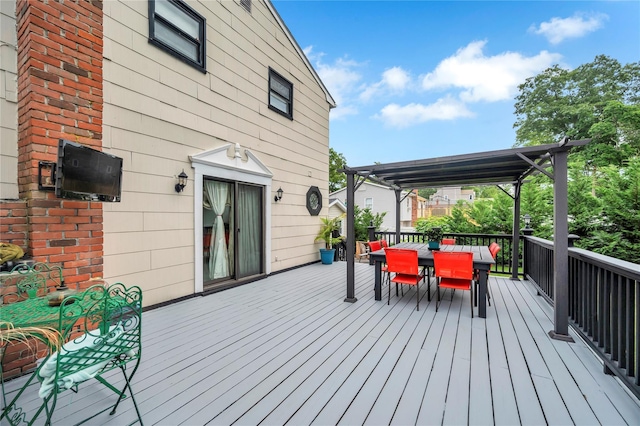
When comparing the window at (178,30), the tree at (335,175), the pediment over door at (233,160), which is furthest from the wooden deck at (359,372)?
the tree at (335,175)

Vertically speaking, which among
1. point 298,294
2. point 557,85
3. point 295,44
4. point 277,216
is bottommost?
point 298,294

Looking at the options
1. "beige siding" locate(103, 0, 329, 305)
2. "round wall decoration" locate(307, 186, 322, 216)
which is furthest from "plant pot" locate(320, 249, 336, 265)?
"beige siding" locate(103, 0, 329, 305)

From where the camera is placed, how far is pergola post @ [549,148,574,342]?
3021 mm

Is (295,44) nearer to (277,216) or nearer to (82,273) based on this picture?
(277,216)

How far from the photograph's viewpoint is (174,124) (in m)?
4.29

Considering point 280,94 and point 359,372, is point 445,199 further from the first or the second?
point 359,372

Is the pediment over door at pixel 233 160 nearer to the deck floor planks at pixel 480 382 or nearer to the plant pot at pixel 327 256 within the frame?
the plant pot at pixel 327 256

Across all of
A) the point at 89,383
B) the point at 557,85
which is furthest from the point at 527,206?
the point at 557,85

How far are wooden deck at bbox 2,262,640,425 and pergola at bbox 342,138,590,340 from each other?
2.08ft

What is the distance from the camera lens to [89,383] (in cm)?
223

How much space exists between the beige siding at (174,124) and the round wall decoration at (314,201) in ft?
3.15

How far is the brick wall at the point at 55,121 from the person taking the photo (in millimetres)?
2514

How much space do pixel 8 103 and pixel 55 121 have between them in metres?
0.63

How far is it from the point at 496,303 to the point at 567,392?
2363 mm
